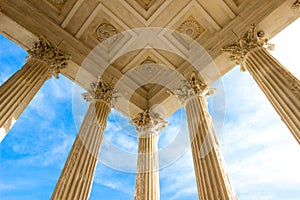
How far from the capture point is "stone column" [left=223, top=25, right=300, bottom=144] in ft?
24.6

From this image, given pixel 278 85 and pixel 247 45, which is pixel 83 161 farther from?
pixel 247 45

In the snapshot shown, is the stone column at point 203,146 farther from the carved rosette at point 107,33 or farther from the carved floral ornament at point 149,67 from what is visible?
the carved rosette at point 107,33

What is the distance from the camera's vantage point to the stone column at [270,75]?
24.6ft

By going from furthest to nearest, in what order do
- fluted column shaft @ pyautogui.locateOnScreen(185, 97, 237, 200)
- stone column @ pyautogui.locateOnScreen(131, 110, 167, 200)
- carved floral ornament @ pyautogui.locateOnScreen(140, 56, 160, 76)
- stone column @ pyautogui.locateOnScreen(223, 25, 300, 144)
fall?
carved floral ornament @ pyautogui.locateOnScreen(140, 56, 160, 76)
stone column @ pyautogui.locateOnScreen(131, 110, 167, 200)
stone column @ pyautogui.locateOnScreen(223, 25, 300, 144)
fluted column shaft @ pyautogui.locateOnScreen(185, 97, 237, 200)

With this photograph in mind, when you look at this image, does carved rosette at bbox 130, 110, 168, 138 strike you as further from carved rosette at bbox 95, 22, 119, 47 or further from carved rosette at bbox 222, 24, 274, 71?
carved rosette at bbox 222, 24, 274, 71

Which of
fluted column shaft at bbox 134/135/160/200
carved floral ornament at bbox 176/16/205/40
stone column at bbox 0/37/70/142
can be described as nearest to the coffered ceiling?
carved floral ornament at bbox 176/16/205/40

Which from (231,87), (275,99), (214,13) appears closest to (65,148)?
(231,87)

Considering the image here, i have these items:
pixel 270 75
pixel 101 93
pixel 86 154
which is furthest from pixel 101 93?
pixel 270 75

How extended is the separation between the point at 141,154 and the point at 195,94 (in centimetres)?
422

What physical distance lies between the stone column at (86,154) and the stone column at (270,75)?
6.65 m

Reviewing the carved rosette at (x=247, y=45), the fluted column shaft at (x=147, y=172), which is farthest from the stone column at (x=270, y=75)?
the fluted column shaft at (x=147, y=172)

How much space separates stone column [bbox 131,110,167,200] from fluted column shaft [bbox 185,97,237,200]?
303 cm

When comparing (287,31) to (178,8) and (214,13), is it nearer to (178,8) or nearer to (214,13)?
(214,13)

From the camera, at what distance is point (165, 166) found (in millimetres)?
13445
